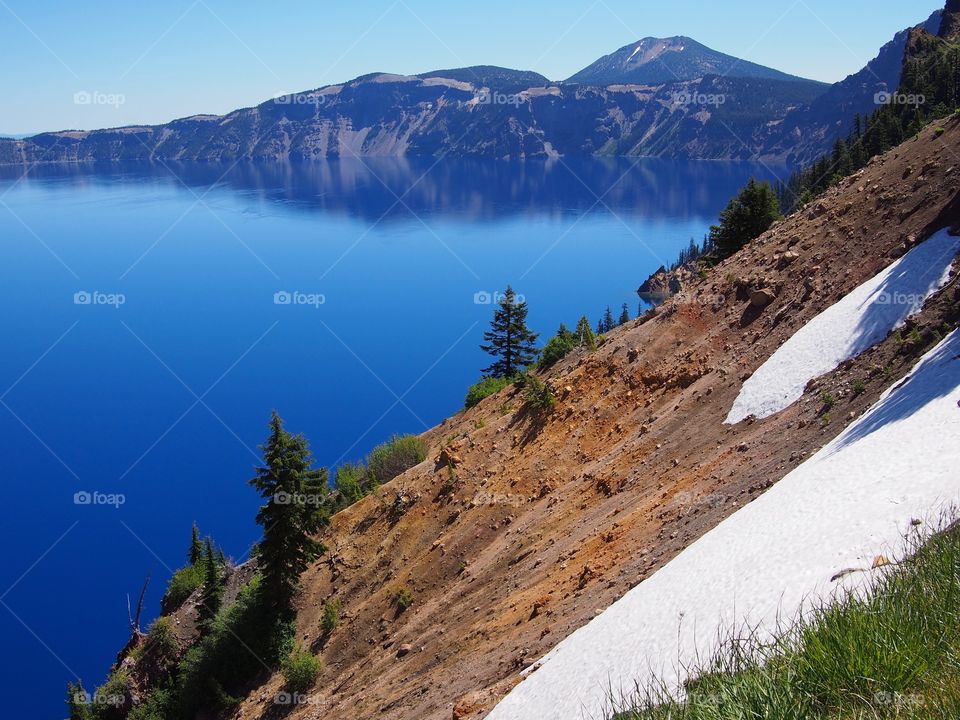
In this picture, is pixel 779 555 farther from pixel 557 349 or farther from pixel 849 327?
pixel 557 349

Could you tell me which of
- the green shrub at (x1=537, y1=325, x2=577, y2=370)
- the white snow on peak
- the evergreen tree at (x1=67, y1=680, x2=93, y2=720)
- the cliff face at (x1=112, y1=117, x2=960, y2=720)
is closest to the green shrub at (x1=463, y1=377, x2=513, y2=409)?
the green shrub at (x1=537, y1=325, x2=577, y2=370)

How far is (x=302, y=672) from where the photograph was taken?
2172cm

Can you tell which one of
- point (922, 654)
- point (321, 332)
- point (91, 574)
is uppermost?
point (321, 332)

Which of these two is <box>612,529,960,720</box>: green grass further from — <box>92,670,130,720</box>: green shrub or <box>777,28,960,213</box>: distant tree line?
<box>777,28,960,213</box>: distant tree line

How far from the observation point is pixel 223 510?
58844 mm

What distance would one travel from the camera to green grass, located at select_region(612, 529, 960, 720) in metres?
4.71

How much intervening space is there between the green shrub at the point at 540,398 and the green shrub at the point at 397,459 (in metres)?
8.38

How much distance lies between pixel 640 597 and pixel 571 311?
89.8 meters

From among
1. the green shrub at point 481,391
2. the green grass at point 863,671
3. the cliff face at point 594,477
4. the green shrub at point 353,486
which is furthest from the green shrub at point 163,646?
the green grass at point 863,671

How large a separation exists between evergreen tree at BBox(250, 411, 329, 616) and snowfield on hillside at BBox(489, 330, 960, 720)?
1521 centimetres

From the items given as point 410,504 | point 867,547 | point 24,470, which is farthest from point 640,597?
point 24,470

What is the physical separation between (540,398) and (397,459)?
1025cm

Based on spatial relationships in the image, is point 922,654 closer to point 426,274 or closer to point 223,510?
point 223,510

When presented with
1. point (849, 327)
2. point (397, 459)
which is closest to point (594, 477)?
point (849, 327)
